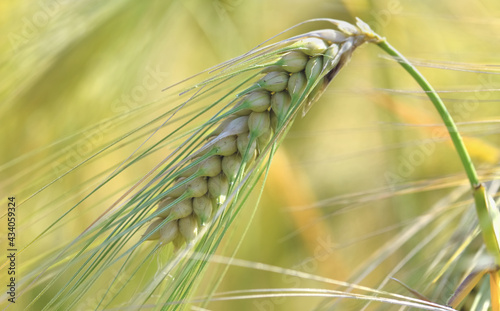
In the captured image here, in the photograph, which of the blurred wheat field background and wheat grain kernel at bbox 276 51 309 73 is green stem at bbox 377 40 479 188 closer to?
wheat grain kernel at bbox 276 51 309 73

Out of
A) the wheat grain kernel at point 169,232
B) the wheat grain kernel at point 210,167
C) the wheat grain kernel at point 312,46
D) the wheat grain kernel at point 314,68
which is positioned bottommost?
the wheat grain kernel at point 169,232

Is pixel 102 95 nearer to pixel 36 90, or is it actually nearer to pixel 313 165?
pixel 36 90

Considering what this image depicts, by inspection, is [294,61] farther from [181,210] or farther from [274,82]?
[181,210]

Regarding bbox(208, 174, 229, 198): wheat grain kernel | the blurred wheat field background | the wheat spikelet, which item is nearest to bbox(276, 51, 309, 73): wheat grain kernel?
the wheat spikelet

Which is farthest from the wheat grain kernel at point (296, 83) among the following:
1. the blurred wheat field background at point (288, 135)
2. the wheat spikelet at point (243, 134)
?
the blurred wheat field background at point (288, 135)

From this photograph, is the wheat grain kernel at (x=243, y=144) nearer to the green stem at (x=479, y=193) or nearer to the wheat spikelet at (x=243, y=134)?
the wheat spikelet at (x=243, y=134)

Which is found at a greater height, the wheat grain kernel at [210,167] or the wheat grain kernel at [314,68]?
the wheat grain kernel at [314,68]

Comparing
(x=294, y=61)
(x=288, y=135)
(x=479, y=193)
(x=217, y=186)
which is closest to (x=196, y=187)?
(x=217, y=186)

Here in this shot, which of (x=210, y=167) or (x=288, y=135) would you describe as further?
(x=288, y=135)

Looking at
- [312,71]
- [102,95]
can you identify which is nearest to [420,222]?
[312,71]
